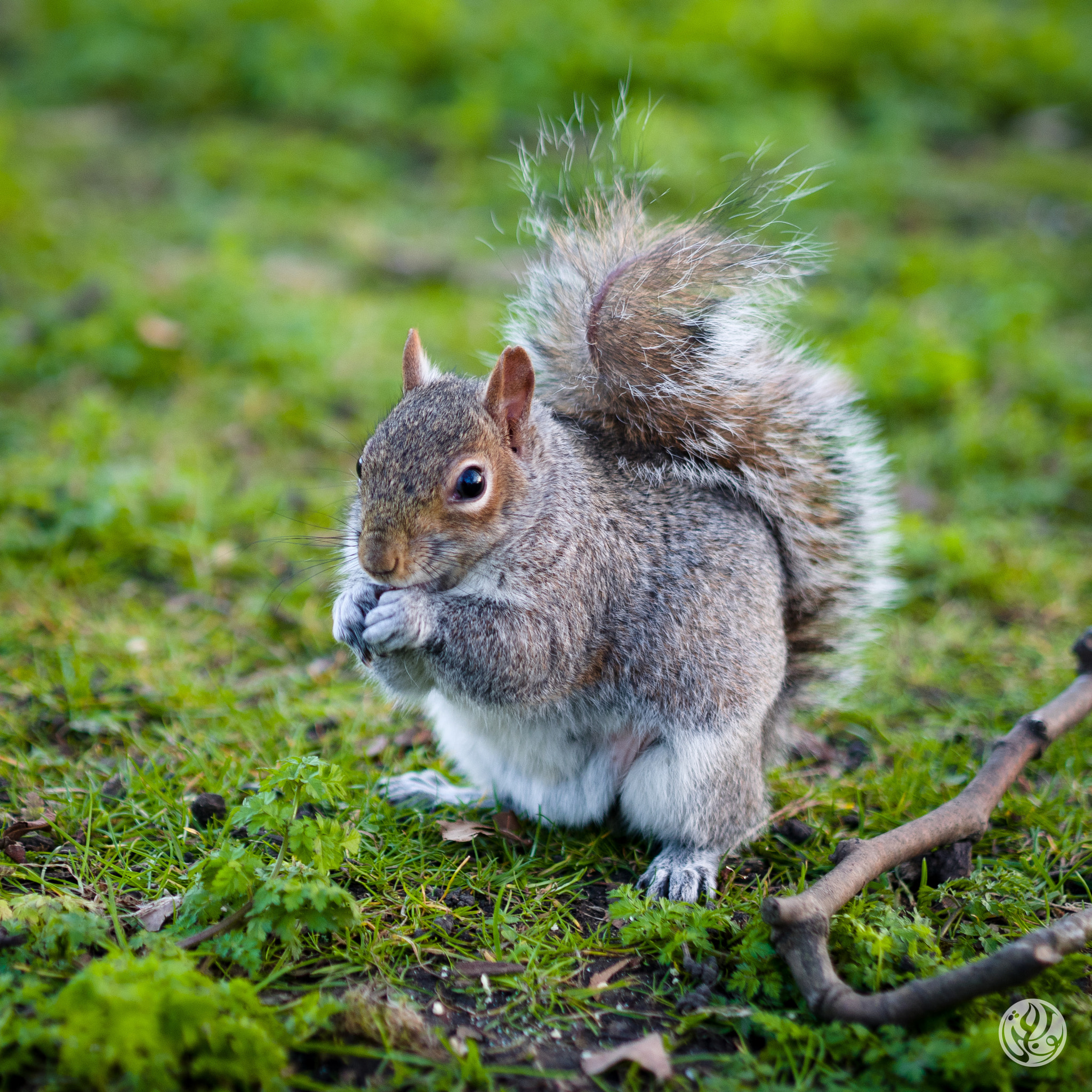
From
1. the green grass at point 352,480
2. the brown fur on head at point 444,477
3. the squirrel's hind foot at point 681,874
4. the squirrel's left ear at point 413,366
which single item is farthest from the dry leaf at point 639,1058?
the squirrel's left ear at point 413,366

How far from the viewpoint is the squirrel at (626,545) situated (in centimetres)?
189

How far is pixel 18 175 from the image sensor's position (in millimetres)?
5480

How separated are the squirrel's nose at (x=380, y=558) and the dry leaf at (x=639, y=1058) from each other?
87 centimetres

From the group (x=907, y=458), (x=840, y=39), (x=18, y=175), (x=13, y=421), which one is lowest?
(x=13, y=421)

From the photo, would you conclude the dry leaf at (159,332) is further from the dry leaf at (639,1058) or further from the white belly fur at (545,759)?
the dry leaf at (639,1058)

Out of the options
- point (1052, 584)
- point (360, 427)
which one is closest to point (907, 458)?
point (1052, 584)

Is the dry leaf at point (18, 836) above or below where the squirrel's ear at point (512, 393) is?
below

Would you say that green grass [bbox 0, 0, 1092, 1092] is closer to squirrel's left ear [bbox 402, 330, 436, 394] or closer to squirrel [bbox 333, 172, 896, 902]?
squirrel [bbox 333, 172, 896, 902]

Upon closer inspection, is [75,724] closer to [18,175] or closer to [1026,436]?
[1026,436]

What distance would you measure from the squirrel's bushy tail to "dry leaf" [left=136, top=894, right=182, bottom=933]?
3.95ft

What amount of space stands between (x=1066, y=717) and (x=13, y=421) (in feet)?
11.3

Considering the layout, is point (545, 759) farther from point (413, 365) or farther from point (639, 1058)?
point (413, 365)

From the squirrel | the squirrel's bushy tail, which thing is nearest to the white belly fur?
the squirrel

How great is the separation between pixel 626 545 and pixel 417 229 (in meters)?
4.16
